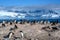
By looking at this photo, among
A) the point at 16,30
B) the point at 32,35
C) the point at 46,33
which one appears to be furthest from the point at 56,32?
the point at 16,30

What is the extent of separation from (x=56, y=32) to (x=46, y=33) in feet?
4.09

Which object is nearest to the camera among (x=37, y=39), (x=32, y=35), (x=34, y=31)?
(x=37, y=39)

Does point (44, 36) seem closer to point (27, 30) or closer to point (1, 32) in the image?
point (27, 30)

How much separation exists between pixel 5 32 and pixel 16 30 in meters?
1.48

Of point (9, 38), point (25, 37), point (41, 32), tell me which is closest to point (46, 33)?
point (41, 32)

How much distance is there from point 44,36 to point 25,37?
215cm

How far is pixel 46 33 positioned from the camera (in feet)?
88.0

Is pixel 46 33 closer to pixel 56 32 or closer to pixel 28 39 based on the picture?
pixel 56 32

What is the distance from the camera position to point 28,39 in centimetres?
2448

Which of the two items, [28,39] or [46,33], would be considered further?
[46,33]

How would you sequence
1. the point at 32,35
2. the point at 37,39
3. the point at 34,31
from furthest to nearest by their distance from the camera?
the point at 34,31
the point at 32,35
the point at 37,39

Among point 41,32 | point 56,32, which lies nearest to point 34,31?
point 41,32

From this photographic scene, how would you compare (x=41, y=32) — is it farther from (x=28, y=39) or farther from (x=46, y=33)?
(x=28, y=39)

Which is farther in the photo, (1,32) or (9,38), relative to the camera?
(1,32)
